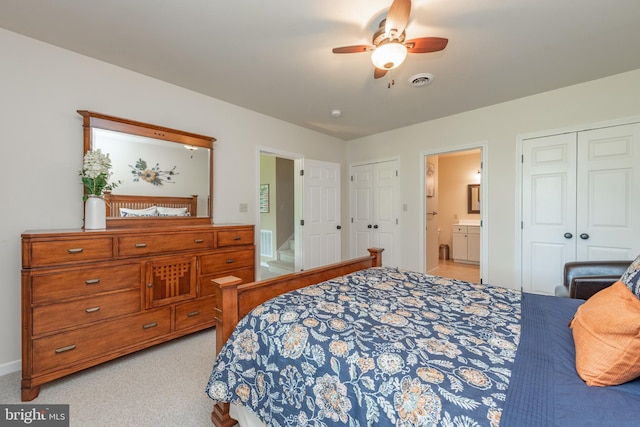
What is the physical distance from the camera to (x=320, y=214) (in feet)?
14.4

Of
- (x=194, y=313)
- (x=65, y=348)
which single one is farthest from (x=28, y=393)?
(x=194, y=313)

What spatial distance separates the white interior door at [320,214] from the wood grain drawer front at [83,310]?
2.37 metres

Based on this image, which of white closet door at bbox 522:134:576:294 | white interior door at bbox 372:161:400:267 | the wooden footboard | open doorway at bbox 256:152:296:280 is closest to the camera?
the wooden footboard

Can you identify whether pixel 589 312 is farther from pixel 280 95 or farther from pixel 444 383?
pixel 280 95

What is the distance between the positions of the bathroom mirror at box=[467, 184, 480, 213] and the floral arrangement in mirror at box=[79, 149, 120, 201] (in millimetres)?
6470

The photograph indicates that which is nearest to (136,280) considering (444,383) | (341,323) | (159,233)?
(159,233)

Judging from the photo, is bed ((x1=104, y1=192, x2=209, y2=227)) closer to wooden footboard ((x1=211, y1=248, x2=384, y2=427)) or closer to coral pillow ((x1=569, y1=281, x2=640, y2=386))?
wooden footboard ((x1=211, y1=248, x2=384, y2=427))

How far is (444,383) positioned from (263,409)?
2.68 feet

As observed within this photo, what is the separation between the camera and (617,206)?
2.68m

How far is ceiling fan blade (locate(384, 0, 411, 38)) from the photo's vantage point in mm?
1475

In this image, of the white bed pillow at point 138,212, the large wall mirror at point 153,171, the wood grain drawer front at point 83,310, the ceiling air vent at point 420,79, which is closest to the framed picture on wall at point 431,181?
the ceiling air vent at point 420,79

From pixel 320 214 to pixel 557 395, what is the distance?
369cm

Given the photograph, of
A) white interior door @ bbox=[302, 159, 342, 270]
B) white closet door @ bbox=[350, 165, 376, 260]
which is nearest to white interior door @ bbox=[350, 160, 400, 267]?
white closet door @ bbox=[350, 165, 376, 260]

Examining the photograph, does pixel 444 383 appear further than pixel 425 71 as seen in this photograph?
No
